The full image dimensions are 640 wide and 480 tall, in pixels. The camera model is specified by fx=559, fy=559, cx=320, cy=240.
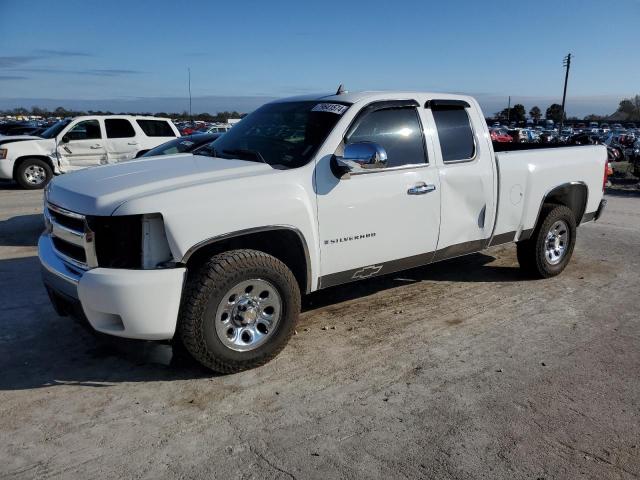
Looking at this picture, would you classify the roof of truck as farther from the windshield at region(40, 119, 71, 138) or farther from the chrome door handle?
the windshield at region(40, 119, 71, 138)

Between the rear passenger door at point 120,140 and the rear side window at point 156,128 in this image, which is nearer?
the rear passenger door at point 120,140

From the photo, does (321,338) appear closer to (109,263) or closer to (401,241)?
(401,241)

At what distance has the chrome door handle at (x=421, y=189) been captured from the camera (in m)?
4.62

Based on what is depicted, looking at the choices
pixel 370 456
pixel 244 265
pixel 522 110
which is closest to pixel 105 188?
pixel 244 265

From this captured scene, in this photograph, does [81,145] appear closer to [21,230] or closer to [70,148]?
[70,148]

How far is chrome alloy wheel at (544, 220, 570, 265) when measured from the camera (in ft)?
20.3

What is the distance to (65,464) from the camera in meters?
2.96

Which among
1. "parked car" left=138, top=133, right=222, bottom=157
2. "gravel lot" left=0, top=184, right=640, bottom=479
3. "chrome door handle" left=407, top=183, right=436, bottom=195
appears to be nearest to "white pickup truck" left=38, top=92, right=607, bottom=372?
"chrome door handle" left=407, top=183, right=436, bottom=195

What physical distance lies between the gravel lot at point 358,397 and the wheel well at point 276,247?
0.62m

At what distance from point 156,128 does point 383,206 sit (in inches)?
454

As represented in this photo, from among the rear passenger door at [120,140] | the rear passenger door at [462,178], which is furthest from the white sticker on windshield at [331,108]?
the rear passenger door at [120,140]

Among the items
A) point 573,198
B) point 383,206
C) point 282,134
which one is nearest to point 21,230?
point 282,134

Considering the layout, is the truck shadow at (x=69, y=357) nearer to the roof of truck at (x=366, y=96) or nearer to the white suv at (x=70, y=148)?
the roof of truck at (x=366, y=96)

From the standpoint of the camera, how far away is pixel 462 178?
4.98 meters
